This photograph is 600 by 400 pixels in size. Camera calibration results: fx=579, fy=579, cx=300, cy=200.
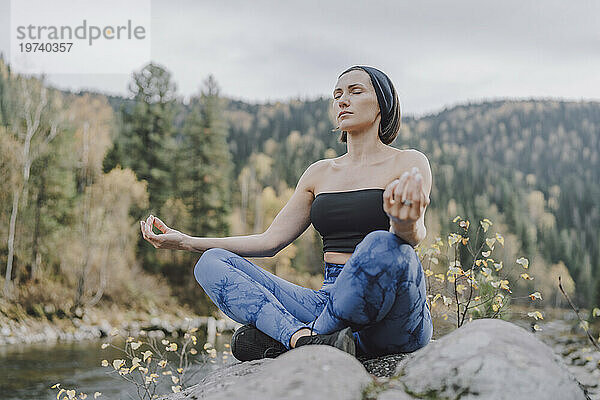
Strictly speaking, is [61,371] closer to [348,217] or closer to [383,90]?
[348,217]

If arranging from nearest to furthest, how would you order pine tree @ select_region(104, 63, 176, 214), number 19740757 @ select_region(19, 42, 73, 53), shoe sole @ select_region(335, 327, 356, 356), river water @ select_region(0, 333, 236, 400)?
shoe sole @ select_region(335, 327, 356, 356), river water @ select_region(0, 333, 236, 400), number 19740757 @ select_region(19, 42, 73, 53), pine tree @ select_region(104, 63, 176, 214)

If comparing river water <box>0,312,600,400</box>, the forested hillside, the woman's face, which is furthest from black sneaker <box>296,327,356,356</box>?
the forested hillside

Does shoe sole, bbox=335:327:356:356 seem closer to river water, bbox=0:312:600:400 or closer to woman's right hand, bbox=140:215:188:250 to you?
woman's right hand, bbox=140:215:188:250

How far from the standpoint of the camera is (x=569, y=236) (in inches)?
1492

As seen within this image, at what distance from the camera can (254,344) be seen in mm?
2049

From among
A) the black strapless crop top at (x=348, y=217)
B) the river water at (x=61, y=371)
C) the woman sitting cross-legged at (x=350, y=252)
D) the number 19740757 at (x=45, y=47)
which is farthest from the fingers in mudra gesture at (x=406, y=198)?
the number 19740757 at (x=45, y=47)

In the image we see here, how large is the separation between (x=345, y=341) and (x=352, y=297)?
129mm

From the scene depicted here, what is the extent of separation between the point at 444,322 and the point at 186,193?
16.6 metres

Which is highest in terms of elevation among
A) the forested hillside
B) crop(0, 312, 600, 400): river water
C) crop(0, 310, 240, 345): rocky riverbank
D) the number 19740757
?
the number 19740757

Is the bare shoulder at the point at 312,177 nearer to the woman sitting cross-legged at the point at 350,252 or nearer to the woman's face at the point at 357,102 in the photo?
the woman sitting cross-legged at the point at 350,252

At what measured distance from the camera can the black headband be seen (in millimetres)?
2311

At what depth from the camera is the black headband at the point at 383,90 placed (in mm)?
2311

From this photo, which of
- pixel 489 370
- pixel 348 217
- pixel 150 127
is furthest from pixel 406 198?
pixel 150 127

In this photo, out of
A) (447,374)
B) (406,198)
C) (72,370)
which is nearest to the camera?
(447,374)
